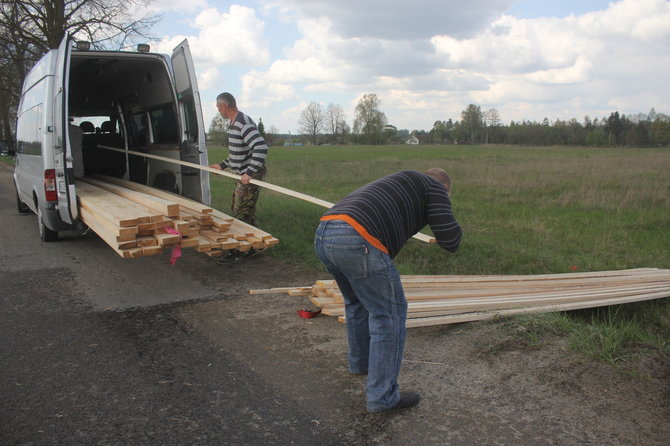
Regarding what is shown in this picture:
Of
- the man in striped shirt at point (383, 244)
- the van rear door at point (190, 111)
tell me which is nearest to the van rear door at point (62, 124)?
the van rear door at point (190, 111)

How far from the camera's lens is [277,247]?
7414mm

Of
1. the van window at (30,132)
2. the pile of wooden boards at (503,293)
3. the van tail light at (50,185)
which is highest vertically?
the van window at (30,132)

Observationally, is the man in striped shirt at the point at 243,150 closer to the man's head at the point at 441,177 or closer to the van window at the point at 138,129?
the van window at the point at 138,129

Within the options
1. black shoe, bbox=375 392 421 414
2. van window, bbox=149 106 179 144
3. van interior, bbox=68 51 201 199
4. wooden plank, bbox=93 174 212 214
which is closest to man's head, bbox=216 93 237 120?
van interior, bbox=68 51 201 199

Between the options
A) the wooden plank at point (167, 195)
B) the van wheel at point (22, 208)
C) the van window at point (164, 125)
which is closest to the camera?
the wooden plank at point (167, 195)

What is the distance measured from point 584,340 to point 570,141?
92.8 metres

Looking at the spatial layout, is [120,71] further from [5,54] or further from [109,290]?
[5,54]

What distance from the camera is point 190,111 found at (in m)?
7.21

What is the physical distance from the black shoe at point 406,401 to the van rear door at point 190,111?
185 inches

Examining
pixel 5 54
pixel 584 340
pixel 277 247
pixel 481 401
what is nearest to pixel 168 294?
pixel 277 247

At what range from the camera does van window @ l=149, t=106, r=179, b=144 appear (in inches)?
307

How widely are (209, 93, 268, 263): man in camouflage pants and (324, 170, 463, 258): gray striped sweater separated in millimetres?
3837

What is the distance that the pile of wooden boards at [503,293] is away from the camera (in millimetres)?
4191

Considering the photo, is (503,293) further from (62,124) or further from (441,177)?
(62,124)
